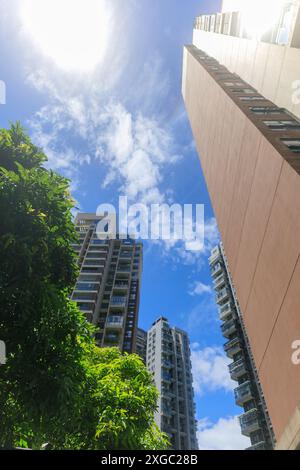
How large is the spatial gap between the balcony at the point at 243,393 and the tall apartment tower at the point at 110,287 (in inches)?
585

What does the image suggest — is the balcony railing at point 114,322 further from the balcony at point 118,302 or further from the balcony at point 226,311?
the balcony at point 226,311

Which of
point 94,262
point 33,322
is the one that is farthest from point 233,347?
point 33,322

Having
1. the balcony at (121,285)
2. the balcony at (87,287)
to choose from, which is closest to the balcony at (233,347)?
the balcony at (121,285)

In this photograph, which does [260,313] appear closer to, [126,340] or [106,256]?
[126,340]

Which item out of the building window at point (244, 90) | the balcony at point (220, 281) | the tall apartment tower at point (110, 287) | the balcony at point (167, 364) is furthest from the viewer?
the balcony at point (167, 364)

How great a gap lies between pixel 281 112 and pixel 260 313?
11478 millimetres

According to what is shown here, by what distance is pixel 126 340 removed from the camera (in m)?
43.0

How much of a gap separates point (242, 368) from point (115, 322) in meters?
18.3

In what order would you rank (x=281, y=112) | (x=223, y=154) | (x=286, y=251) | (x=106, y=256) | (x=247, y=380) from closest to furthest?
(x=286, y=251) < (x=281, y=112) < (x=223, y=154) < (x=247, y=380) < (x=106, y=256)

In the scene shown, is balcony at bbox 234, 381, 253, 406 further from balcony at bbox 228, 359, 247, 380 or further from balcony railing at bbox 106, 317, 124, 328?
balcony railing at bbox 106, 317, 124, 328

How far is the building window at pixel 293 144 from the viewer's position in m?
11.9

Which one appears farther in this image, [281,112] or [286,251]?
[281,112]

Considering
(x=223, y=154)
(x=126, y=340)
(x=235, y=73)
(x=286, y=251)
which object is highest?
(x=235, y=73)
